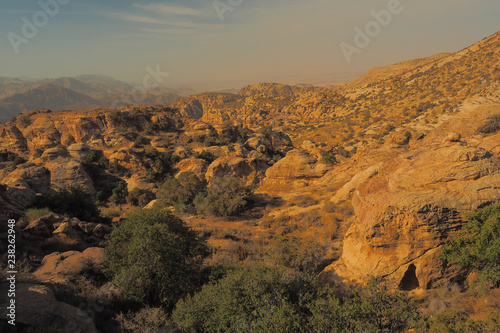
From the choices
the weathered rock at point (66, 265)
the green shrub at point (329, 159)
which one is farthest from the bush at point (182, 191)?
the green shrub at point (329, 159)

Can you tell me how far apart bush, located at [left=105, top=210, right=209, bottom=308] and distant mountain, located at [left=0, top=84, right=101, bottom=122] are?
17710 centimetres

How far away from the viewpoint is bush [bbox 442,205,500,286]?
7609 millimetres

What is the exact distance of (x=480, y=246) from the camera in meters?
7.88

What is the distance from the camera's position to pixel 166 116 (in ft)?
152

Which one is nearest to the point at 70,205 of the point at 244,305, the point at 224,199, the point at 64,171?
the point at 224,199

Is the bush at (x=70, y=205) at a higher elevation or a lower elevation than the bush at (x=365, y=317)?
higher

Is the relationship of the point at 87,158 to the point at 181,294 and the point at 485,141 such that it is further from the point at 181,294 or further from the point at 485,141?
the point at 485,141

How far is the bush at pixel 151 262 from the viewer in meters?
9.87

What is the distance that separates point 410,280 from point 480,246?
2.56 m

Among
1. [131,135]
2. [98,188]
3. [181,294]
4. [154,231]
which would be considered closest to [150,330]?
[181,294]

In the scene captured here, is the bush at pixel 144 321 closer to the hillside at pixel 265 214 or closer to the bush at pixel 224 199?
the hillside at pixel 265 214

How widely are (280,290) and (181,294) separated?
16.0 feet

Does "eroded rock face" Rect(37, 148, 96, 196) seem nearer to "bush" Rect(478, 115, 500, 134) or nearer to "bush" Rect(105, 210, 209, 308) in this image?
"bush" Rect(105, 210, 209, 308)

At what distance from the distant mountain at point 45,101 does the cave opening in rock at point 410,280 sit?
185 metres
